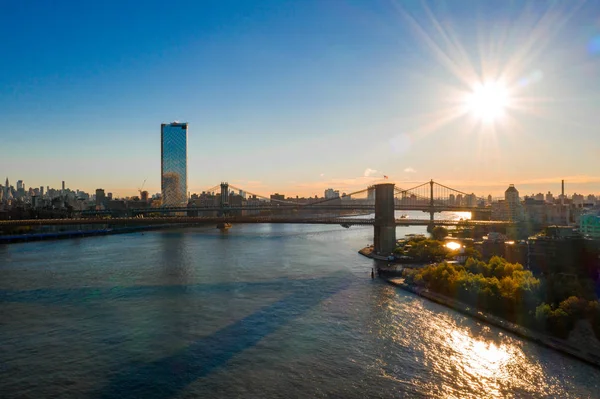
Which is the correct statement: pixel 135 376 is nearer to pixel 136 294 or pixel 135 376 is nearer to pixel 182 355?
pixel 182 355

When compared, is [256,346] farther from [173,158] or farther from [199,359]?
[173,158]

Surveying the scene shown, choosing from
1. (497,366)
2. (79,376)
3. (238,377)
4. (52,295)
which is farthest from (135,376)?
(52,295)

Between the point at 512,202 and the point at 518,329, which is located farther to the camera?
the point at 512,202

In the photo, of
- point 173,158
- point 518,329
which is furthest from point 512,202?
point 173,158

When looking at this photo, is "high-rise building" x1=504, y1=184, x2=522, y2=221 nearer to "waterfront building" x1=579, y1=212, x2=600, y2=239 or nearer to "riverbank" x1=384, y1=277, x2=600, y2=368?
"waterfront building" x1=579, y1=212, x2=600, y2=239

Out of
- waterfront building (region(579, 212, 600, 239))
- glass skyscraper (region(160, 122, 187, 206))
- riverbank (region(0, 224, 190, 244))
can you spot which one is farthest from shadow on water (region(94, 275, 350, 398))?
glass skyscraper (region(160, 122, 187, 206))

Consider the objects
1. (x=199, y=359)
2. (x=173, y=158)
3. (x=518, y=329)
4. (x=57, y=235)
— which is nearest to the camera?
(x=199, y=359)

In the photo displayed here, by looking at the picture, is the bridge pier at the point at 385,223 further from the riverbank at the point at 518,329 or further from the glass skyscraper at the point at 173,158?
the glass skyscraper at the point at 173,158

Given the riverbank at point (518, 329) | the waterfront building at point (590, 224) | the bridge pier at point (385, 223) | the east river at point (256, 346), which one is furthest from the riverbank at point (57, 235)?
the waterfront building at point (590, 224)
